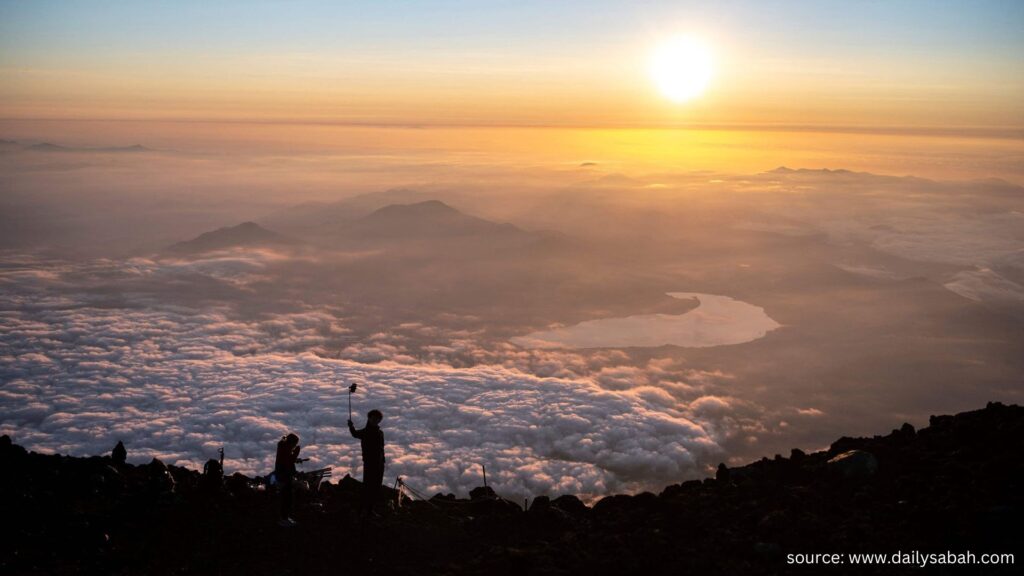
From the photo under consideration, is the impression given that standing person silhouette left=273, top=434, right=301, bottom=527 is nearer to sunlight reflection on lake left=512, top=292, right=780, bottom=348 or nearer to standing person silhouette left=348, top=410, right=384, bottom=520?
standing person silhouette left=348, top=410, right=384, bottom=520

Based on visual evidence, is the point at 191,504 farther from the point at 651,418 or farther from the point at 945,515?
the point at 651,418

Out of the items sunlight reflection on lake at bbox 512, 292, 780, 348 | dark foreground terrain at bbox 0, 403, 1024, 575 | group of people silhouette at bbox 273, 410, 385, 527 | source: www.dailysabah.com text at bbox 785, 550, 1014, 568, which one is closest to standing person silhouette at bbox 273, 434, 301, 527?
group of people silhouette at bbox 273, 410, 385, 527

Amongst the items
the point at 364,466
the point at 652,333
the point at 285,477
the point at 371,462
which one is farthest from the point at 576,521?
the point at 652,333

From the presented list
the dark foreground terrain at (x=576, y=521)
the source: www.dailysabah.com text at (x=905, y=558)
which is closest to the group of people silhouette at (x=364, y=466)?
the dark foreground terrain at (x=576, y=521)

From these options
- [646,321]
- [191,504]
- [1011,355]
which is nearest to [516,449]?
[191,504]

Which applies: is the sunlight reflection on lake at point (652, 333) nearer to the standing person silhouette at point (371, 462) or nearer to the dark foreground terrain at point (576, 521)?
the dark foreground terrain at point (576, 521)

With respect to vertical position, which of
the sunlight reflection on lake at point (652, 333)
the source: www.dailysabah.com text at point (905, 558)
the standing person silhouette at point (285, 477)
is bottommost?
the source: www.dailysabah.com text at point (905, 558)
